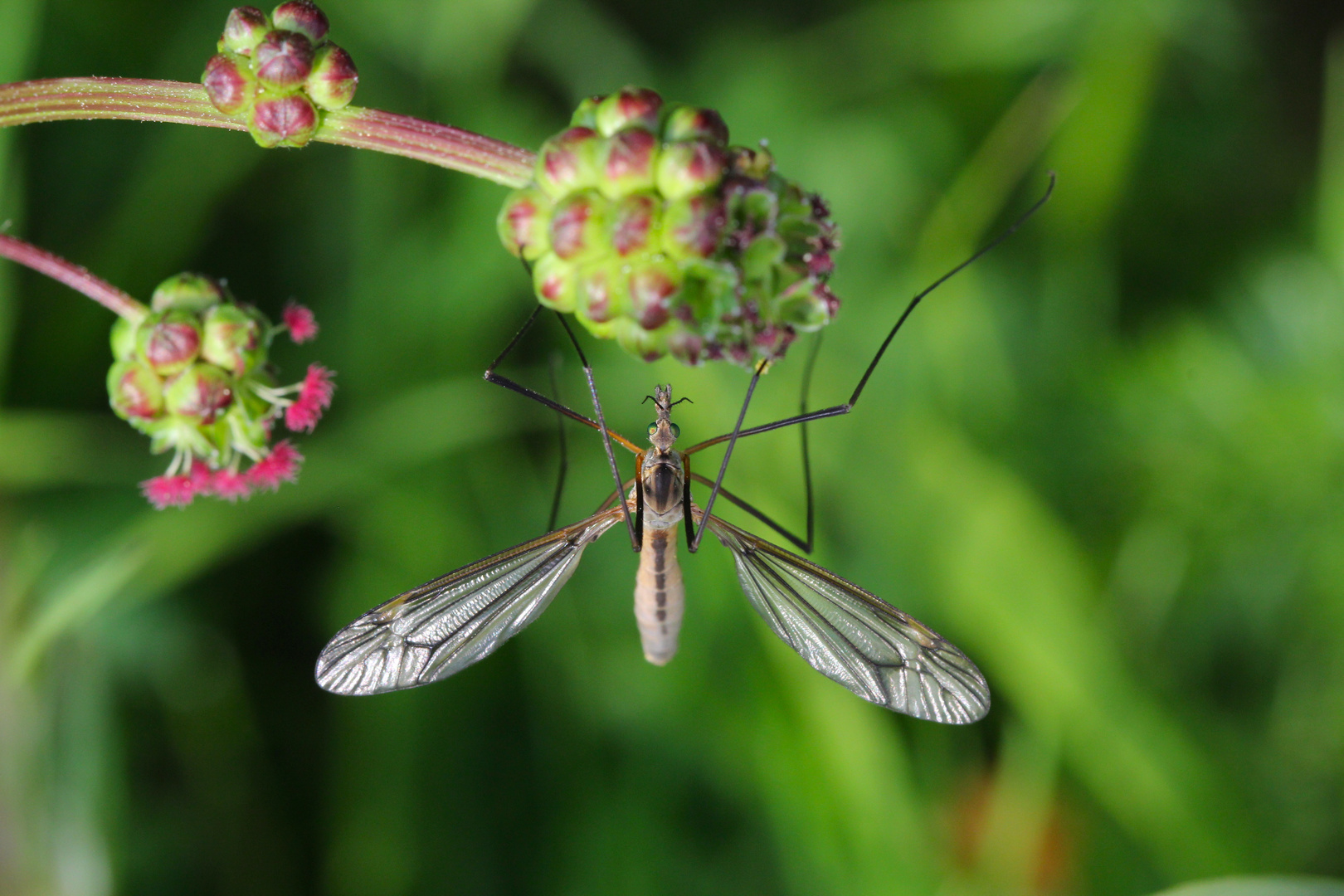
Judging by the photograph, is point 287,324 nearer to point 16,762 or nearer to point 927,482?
point 16,762

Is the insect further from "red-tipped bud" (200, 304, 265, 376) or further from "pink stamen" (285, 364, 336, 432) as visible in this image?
"red-tipped bud" (200, 304, 265, 376)

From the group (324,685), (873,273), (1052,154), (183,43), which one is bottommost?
(324,685)

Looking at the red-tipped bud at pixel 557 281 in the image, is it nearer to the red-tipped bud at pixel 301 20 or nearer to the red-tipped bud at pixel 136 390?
Result: the red-tipped bud at pixel 301 20

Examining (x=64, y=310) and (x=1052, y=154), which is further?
(x=1052, y=154)

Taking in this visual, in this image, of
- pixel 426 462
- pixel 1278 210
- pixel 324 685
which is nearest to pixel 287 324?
pixel 324 685

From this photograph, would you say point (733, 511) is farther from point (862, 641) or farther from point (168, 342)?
point (168, 342)

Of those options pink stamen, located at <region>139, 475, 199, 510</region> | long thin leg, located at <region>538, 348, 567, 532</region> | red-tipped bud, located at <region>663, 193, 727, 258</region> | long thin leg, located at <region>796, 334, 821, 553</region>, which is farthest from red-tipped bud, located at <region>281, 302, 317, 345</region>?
long thin leg, located at <region>796, 334, 821, 553</region>

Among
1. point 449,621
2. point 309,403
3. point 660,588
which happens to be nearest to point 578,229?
point 309,403
